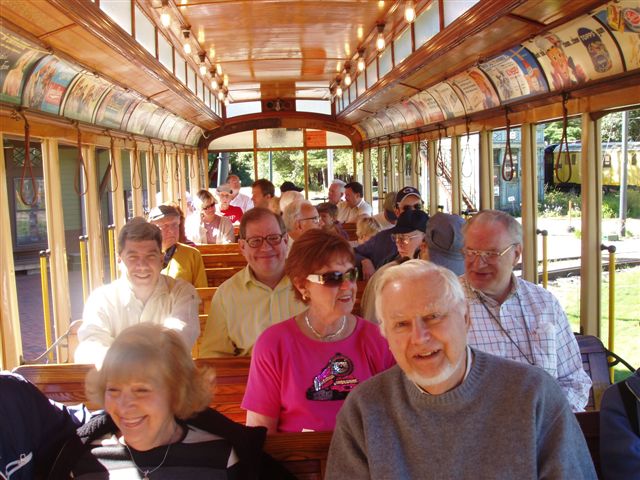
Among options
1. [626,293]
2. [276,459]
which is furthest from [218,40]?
[276,459]

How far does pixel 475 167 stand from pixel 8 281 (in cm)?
486

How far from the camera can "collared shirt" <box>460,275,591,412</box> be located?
2.93 m

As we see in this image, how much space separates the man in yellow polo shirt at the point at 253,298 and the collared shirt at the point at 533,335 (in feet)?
3.00

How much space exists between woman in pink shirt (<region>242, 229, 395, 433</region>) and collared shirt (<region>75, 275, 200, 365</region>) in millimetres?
1037

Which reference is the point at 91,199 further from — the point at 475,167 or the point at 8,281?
the point at 475,167

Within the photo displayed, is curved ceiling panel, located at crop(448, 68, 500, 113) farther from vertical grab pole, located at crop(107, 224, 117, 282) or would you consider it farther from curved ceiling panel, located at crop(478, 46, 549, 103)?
vertical grab pole, located at crop(107, 224, 117, 282)

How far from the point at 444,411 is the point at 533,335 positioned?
1193 mm

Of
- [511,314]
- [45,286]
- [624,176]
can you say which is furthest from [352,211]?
[511,314]

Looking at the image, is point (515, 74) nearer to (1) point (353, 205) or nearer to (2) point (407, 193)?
(2) point (407, 193)

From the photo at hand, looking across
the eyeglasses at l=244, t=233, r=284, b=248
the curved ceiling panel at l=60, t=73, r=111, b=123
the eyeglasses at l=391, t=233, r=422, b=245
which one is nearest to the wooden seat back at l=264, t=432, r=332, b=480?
the eyeglasses at l=244, t=233, r=284, b=248

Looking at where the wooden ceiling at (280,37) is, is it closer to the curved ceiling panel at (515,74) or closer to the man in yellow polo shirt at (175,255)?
the curved ceiling panel at (515,74)

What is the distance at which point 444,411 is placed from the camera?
6.29 ft

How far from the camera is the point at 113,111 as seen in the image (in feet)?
26.1

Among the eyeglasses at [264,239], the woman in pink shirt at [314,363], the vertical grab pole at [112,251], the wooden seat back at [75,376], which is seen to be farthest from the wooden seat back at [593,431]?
the vertical grab pole at [112,251]
